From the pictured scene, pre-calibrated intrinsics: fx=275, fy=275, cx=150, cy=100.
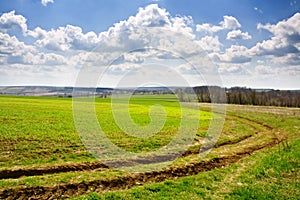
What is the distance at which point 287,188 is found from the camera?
11906 mm

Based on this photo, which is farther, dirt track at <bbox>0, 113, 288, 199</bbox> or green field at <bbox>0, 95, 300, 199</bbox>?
green field at <bbox>0, 95, 300, 199</bbox>

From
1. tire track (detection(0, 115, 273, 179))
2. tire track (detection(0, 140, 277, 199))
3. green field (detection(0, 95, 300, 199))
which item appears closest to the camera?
tire track (detection(0, 140, 277, 199))

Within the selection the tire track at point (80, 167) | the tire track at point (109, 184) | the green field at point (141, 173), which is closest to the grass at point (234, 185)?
the green field at point (141, 173)

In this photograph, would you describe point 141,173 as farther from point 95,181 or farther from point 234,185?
point 234,185

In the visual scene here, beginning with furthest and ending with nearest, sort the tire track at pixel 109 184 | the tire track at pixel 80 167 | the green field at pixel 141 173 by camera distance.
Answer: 1. the tire track at pixel 80 167
2. the green field at pixel 141 173
3. the tire track at pixel 109 184

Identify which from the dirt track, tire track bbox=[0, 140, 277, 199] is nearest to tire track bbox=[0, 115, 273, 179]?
the dirt track

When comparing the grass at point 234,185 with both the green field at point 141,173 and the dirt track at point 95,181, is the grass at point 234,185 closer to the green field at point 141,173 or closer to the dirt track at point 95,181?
the green field at point 141,173

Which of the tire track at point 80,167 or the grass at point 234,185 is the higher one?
the grass at point 234,185

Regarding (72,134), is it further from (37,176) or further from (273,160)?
(273,160)

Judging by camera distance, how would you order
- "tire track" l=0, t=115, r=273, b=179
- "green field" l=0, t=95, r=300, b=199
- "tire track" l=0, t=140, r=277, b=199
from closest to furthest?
"tire track" l=0, t=140, r=277, b=199, "green field" l=0, t=95, r=300, b=199, "tire track" l=0, t=115, r=273, b=179

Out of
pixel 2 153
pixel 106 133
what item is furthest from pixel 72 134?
pixel 2 153

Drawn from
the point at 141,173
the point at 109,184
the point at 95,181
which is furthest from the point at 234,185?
the point at 95,181

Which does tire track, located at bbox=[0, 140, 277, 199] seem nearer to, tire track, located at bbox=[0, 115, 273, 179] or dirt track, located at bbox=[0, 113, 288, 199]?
dirt track, located at bbox=[0, 113, 288, 199]

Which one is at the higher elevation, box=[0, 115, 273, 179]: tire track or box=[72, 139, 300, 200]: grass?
box=[72, 139, 300, 200]: grass
